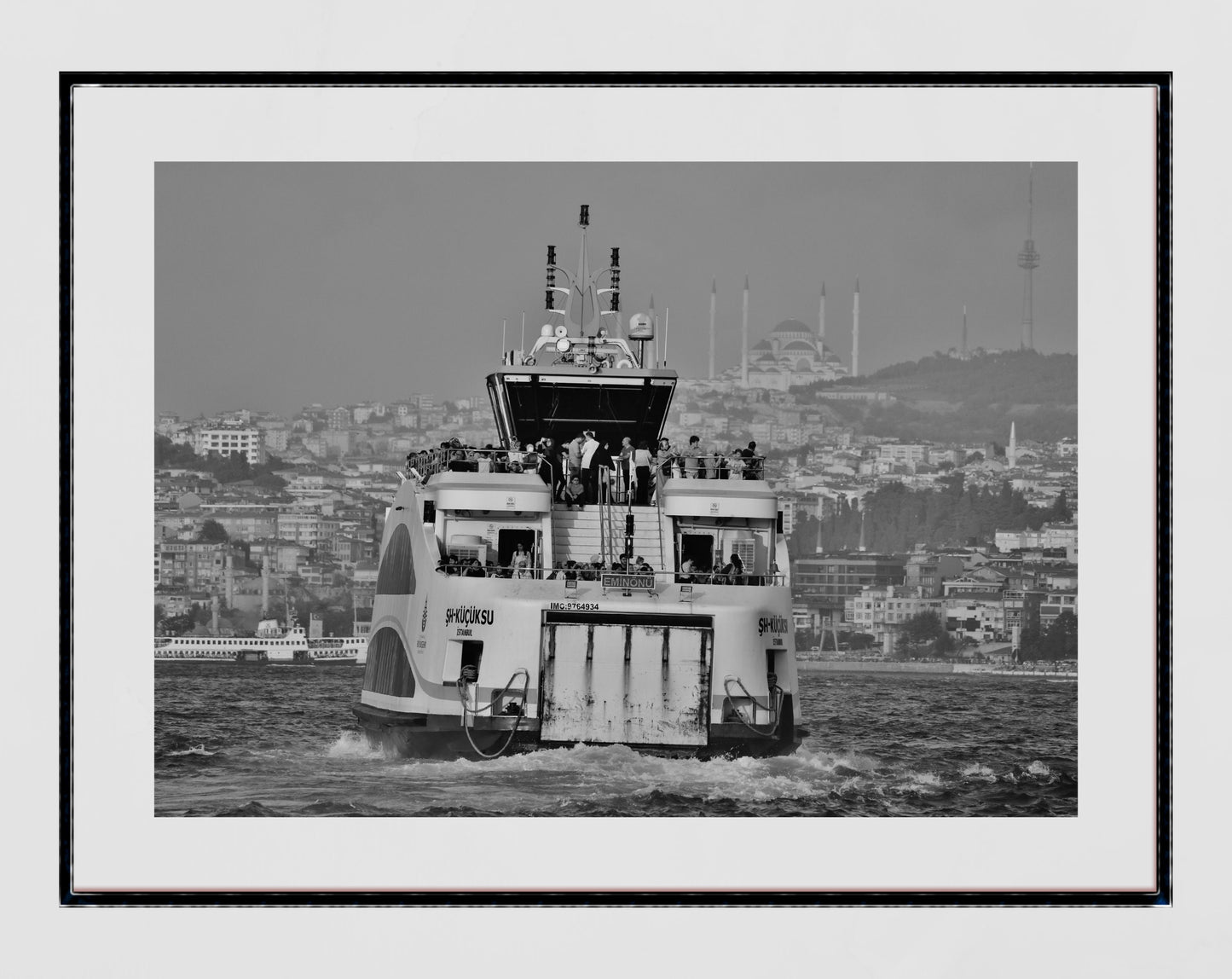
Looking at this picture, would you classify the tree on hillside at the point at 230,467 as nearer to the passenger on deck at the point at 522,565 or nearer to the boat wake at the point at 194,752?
the boat wake at the point at 194,752

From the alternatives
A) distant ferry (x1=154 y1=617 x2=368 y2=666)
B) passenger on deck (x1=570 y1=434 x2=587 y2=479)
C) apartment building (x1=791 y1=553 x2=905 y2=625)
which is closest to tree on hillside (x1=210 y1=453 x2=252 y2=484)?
passenger on deck (x1=570 y1=434 x2=587 y2=479)

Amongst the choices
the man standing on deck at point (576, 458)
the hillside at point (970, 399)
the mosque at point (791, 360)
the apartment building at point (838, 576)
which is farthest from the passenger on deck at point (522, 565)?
the apartment building at point (838, 576)

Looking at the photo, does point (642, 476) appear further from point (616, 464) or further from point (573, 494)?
point (573, 494)

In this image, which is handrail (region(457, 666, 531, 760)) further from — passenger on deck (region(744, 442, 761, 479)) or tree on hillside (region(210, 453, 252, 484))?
tree on hillside (region(210, 453, 252, 484))
